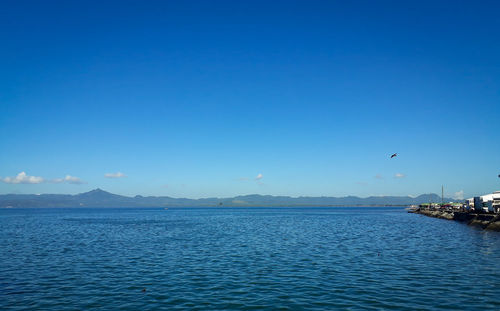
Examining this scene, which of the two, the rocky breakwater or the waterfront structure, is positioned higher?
the waterfront structure

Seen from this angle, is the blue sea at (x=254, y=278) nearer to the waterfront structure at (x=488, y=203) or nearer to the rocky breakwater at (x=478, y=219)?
the rocky breakwater at (x=478, y=219)

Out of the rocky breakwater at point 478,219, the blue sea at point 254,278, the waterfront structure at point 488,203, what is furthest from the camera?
the waterfront structure at point 488,203

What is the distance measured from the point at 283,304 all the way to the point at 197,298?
490cm

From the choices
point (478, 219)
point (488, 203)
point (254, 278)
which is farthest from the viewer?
point (488, 203)

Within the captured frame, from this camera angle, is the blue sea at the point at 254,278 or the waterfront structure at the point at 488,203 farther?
the waterfront structure at the point at 488,203

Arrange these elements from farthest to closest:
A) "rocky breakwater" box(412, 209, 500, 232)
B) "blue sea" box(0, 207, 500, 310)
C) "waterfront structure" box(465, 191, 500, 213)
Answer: "waterfront structure" box(465, 191, 500, 213) < "rocky breakwater" box(412, 209, 500, 232) < "blue sea" box(0, 207, 500, 310)

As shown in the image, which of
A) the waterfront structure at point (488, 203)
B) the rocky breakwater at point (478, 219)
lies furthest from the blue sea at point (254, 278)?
the waterfront structure at point (488, 203)

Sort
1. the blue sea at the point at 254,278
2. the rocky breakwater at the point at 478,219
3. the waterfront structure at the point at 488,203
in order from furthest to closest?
the waterfront structure at the point at 488,203 → the rocky breakwater at the point at 478,219 → the blue sea at the point at 254,278

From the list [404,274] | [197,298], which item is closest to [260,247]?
[404,274]

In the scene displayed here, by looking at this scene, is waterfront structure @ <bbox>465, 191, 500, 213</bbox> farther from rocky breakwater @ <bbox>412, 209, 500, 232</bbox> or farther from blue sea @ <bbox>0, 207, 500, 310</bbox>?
blue sea @ <bbox>0, 207, 500, 310</bbox>

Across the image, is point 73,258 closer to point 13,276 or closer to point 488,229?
point 13,276

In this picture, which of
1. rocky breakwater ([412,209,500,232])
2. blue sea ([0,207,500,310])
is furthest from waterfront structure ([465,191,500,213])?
blue sea ([0,207,500,310])

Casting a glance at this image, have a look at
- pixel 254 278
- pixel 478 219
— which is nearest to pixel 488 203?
pixel 478 219

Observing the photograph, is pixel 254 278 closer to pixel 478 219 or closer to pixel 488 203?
pixel 478 219
